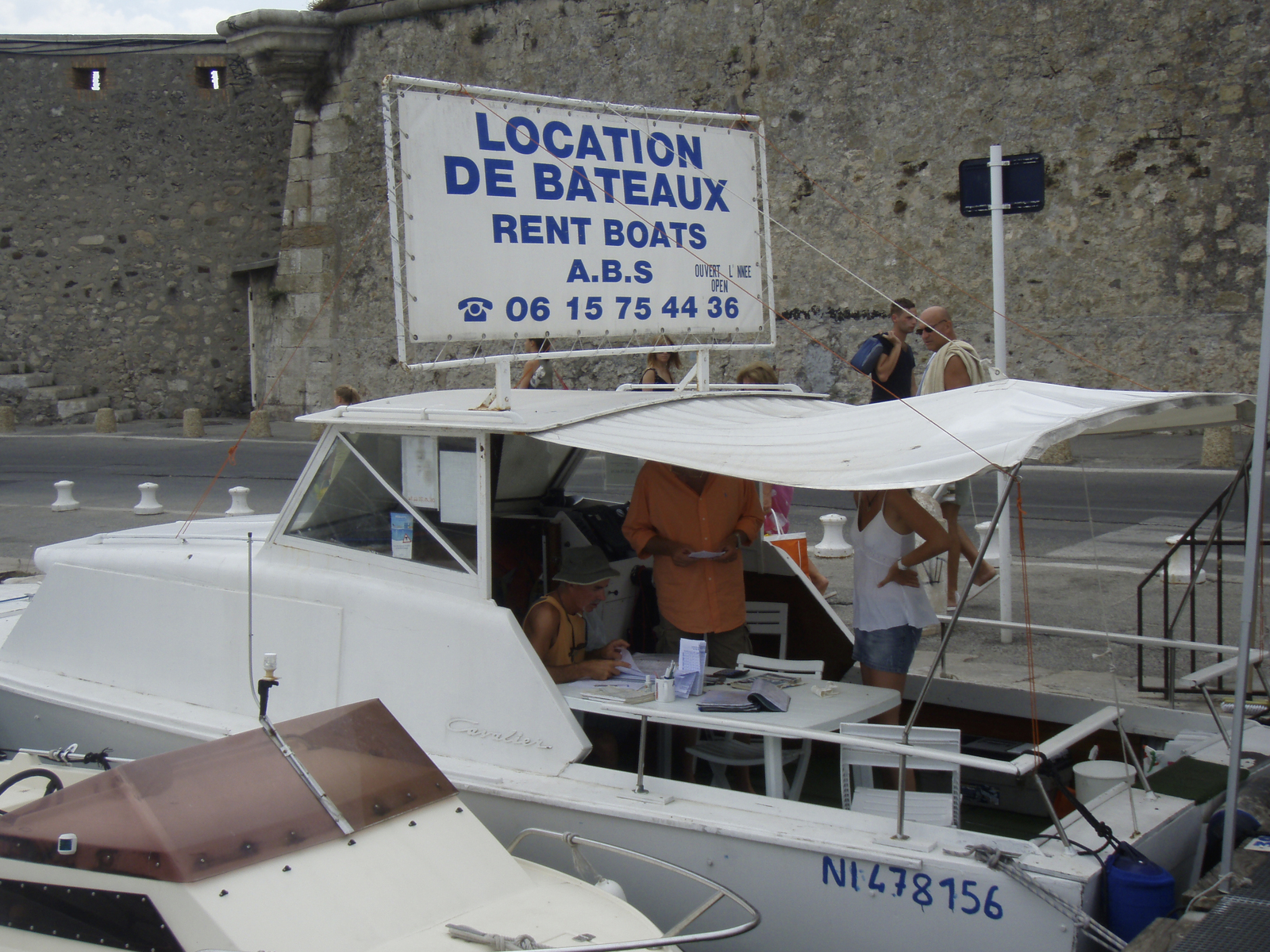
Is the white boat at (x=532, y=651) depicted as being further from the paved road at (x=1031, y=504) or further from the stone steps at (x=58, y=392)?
the stone steps at (x=58, y=392)

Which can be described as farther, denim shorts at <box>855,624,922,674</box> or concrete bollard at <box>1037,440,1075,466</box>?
concrete bollard at <box>1037,440,1075,466</box>

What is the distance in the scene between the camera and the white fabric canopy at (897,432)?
322cm

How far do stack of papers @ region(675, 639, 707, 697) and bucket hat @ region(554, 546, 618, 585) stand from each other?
1.57ft

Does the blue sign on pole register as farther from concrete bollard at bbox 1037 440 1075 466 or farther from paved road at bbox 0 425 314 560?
concrete bollard at bbox 1037 440 1075 466

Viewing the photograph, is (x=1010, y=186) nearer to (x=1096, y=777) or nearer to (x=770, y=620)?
(x=770, y=620)

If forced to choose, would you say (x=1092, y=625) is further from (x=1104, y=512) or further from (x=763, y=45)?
(x=763, y=45)

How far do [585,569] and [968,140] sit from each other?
1321cm

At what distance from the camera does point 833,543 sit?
980 centimetres

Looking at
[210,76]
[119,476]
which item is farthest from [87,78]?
[119,476]

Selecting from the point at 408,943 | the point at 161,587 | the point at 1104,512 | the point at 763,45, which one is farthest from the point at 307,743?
the point at 763,45

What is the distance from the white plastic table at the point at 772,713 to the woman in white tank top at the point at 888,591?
294mm

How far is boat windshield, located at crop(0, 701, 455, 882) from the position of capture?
10.0ft

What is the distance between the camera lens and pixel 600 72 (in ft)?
60.1

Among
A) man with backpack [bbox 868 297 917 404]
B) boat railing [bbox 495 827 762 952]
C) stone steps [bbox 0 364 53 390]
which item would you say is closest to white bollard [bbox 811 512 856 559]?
man with backpack [bbox 868 297 917 404]
